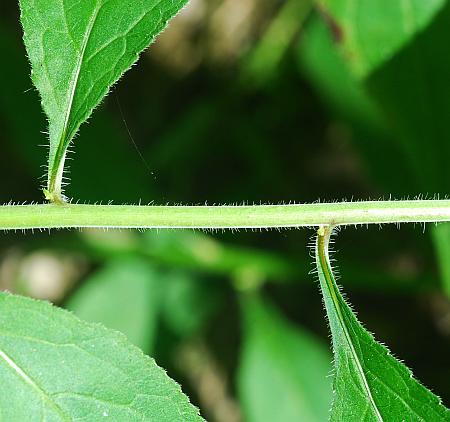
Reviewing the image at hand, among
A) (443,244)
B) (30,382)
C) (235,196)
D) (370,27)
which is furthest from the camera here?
(235,196)

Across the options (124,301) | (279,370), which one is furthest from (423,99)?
(124,301)

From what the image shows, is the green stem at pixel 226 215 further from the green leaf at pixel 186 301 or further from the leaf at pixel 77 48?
the green leaf at pixel 186 301

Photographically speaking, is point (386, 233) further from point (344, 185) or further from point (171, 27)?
point (171, 27)

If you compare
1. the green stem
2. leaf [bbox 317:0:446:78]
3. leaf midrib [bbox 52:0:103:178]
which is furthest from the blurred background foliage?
leaf midrib [bbox 52:0:103:178]

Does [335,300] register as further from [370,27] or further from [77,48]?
[370,27]

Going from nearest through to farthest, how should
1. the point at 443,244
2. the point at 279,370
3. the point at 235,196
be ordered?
the point at 443,244
the point at 279,370
the point at 235,196

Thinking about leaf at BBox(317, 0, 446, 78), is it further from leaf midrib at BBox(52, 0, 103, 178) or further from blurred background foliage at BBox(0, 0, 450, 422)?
leaf midrib at BBox(52, 0, 103, 178)

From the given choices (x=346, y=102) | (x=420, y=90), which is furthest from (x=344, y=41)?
(x=346, y=102)
